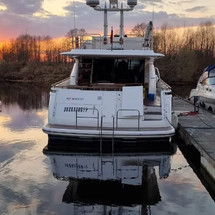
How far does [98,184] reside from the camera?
31.0ft

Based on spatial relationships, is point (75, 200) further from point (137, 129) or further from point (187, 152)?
point (187, 152)

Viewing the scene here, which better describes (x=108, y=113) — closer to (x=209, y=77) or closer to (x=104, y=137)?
(x=104, y=137)

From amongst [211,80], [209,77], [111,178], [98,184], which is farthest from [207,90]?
[98,184]

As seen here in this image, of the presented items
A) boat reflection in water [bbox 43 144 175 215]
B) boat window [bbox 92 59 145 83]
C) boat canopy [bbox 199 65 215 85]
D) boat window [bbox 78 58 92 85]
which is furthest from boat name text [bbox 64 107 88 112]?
boat canopy [bbox 199 65 215 85]

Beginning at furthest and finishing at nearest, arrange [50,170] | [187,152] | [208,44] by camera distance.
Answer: [208,44] → [187,152] → [50,170]

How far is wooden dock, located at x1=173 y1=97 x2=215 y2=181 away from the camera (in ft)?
32.7

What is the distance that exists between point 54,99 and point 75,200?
16.7 ft

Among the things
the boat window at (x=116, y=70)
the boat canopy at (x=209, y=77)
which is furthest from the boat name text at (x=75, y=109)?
the boat canopy at (x=209, y=77)

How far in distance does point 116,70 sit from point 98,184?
7.19 meters

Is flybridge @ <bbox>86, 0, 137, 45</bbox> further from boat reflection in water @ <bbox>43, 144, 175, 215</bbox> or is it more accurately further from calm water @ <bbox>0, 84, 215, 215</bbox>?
boat reflection in water @ <bbox>43, 144, 175, 215</bbox>

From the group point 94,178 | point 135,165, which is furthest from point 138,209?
point 135,165

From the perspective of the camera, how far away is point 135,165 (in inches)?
435

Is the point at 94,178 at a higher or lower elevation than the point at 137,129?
lower

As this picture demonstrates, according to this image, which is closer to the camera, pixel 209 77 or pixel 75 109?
pixel 75 109
